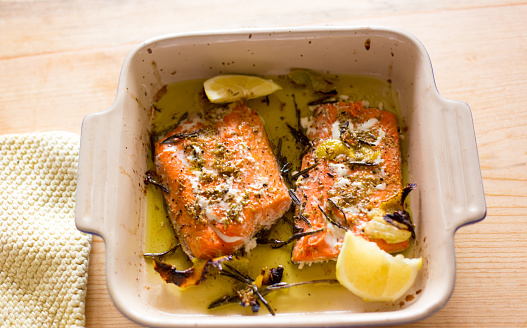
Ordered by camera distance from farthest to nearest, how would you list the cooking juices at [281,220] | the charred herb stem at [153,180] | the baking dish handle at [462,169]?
the charred herb stem at [153,180] → the cooking juices at [281,220] → the baking dish handle at [462,169]

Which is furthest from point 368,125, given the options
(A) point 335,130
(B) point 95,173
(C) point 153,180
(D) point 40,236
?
(D) point 40,236

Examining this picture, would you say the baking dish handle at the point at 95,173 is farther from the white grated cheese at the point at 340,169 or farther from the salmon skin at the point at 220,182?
the white grated cheese at the point at 340,169

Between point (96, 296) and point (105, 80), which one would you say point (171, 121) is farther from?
point (96, 296)

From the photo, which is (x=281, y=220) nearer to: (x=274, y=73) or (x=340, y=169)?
(x=340, y=169)

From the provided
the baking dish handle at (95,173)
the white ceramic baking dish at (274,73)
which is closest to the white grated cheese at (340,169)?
the white ceramic baking dish at (274,73)

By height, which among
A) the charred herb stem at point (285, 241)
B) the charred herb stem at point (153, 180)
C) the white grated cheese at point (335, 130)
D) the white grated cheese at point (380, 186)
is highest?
the white grated cheese at point (335, 130)

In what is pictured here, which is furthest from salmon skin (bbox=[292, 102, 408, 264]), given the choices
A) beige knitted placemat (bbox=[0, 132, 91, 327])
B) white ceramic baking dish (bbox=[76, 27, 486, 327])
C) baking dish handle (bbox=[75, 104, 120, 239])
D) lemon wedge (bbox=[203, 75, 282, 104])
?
beige knitted placemat (bbox=[0, 132, 91, 327])

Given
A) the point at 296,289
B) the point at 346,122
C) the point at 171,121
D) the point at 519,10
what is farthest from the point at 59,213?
the point at 519,10
